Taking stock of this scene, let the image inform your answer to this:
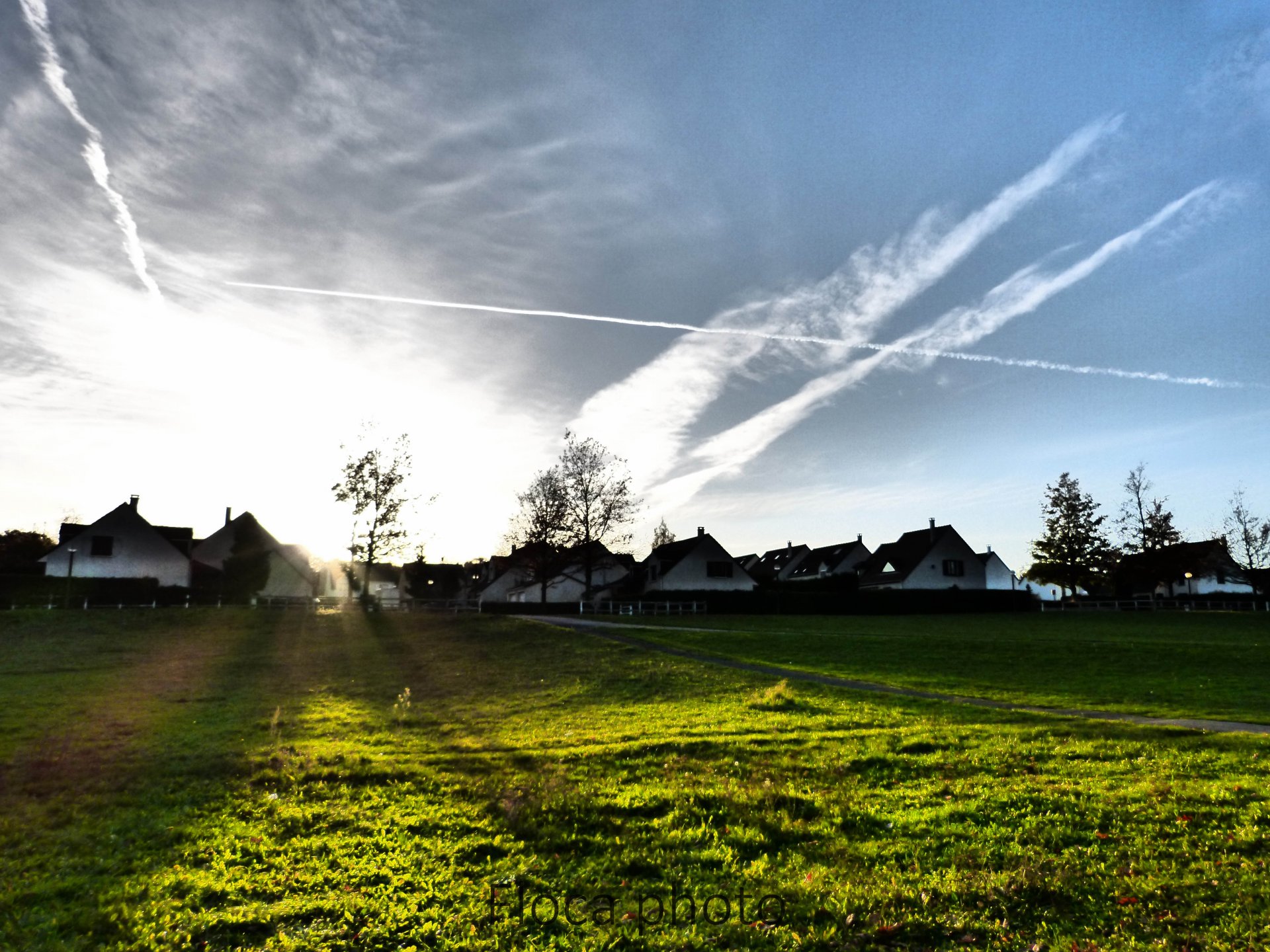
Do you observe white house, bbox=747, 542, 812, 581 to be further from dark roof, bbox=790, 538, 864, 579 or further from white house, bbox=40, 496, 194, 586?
white house, bbox=40, 496, 194, 586

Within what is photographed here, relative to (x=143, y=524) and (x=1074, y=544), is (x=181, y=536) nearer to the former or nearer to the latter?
(x=143, y=524)

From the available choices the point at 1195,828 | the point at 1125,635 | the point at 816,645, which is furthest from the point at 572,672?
the point at 1125,635

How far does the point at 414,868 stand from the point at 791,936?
3785mm

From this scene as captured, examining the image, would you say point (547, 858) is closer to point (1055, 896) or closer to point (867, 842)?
point (867, 842)

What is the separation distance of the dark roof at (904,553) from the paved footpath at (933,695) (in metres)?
49.7

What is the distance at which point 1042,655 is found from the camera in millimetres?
29062

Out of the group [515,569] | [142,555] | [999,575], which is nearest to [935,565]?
[999,575]

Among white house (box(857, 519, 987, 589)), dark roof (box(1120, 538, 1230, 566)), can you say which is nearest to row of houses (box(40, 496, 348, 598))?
white house (box(857, 519, 987, 589))

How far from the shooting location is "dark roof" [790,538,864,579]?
307ft

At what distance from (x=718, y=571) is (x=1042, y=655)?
46.6m

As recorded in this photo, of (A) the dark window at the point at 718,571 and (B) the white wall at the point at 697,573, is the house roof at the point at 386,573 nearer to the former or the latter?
(B) the white wall at the point at 697,573

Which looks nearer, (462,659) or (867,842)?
(867,842)

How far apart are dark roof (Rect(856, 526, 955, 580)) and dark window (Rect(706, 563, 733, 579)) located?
17.7m

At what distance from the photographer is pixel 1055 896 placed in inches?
242
